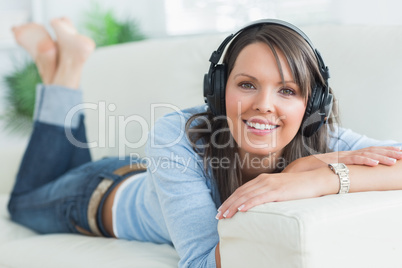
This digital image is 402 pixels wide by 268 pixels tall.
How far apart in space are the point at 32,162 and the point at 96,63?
19.0 inches

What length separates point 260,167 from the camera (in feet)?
4.03

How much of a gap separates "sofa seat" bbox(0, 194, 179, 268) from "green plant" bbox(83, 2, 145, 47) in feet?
6.10

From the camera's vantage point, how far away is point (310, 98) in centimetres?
108

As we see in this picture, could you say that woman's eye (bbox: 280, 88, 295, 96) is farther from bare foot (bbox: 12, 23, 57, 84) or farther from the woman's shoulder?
bare foot (bbox: 12, 23, 57, 84)

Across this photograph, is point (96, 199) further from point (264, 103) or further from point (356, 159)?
point (356, 159)

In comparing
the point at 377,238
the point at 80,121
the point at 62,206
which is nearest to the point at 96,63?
the point at 80,121

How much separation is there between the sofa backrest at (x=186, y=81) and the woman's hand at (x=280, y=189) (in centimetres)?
52

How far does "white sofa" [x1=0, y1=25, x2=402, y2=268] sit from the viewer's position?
0.76 metres

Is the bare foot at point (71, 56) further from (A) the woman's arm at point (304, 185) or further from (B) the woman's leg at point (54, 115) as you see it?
(A) the woman's arm at point (304, 185)

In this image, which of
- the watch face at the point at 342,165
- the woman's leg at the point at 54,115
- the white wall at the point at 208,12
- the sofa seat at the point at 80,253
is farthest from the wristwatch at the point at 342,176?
the white wall at the point at 208,12

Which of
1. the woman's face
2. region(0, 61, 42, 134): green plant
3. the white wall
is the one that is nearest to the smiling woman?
the woman's face

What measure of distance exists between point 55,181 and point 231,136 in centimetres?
78

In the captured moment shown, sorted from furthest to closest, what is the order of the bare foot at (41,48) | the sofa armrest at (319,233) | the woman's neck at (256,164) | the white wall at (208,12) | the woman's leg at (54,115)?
the white wall at (208,12), the bare foot at (41,48), the woman's leg at (54,115), the woman's neck at (256,164), the sofa armrest at (319,233)

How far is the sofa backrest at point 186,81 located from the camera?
1354 mm
